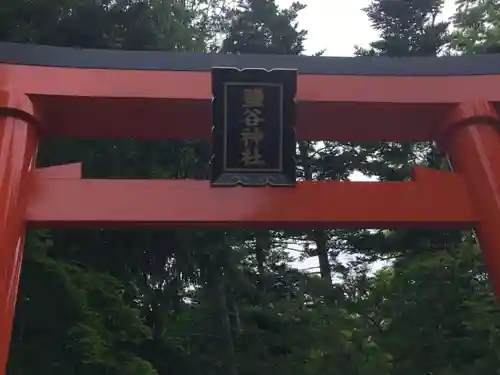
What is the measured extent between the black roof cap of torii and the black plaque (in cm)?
41

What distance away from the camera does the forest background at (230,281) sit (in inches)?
237

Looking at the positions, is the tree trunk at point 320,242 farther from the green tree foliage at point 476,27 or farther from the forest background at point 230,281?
the green tree foliage at point 476,27

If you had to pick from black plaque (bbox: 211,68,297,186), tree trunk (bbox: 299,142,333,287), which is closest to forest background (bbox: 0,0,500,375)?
tree trunk (bbox: 299,142,333,287)

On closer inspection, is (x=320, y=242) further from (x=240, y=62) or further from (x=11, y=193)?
(x=11, y=193)

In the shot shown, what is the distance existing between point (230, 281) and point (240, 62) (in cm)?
512

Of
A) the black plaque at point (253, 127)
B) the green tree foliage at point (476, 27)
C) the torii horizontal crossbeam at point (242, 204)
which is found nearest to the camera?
the torii horizontal crossbeam at point (242, 204)

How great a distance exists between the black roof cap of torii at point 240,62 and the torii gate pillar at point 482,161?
1.26ft

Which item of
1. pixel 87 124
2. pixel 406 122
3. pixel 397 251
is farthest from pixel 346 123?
pixel 397 251

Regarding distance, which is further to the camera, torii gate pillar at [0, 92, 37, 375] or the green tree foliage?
the green tree foliage

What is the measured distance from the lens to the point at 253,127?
4.58m

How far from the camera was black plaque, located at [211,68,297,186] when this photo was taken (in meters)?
4.52

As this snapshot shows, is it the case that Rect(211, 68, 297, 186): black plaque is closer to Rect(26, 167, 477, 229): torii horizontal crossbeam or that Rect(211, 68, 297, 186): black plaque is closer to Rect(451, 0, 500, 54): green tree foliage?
Rect(26, 167, 477, 229): torii horizontal crossbeam

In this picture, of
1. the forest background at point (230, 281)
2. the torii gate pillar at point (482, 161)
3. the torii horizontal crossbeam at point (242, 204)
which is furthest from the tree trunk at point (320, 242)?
the torii horizontal crossbeam at point (242, 204)

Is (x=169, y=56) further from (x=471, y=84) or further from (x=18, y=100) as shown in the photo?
(x=471, y=84)
